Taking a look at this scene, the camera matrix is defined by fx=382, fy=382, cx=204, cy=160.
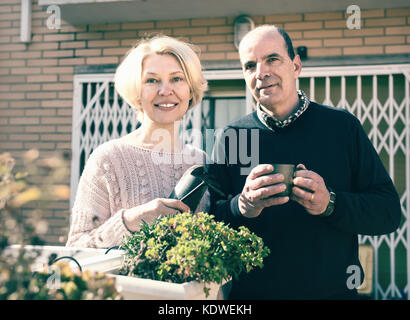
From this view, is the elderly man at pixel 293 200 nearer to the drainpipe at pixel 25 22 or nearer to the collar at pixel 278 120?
the collar at pixel 278 120

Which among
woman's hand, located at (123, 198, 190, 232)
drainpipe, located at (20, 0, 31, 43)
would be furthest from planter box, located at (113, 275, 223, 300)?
drainpipe, located at (20, 0, 31, 43)

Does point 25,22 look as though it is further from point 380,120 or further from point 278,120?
point 380,120

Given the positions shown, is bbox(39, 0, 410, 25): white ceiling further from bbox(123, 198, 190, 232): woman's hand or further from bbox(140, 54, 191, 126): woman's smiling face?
bbox(123, 198, 190, 232): woman's hand

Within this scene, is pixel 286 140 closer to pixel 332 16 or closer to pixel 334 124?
pixel 334 124

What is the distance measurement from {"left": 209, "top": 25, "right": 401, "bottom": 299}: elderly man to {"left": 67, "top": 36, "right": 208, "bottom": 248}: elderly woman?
0.26 metres

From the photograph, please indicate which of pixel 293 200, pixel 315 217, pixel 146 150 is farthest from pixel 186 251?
pixel 146 150

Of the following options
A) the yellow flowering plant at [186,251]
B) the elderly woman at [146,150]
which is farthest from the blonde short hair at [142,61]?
the yellow flowering plant at [186,251]

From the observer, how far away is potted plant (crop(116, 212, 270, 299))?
3.10ft

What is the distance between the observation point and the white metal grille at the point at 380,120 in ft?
13.0

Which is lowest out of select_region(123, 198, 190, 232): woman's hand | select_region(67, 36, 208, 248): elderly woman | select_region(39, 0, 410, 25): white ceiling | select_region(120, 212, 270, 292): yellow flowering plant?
select_region(120, 212, 270, 292): yellow flowering plant

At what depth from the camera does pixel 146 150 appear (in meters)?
1.91

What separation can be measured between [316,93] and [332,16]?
816 millimetres

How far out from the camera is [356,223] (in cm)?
151
